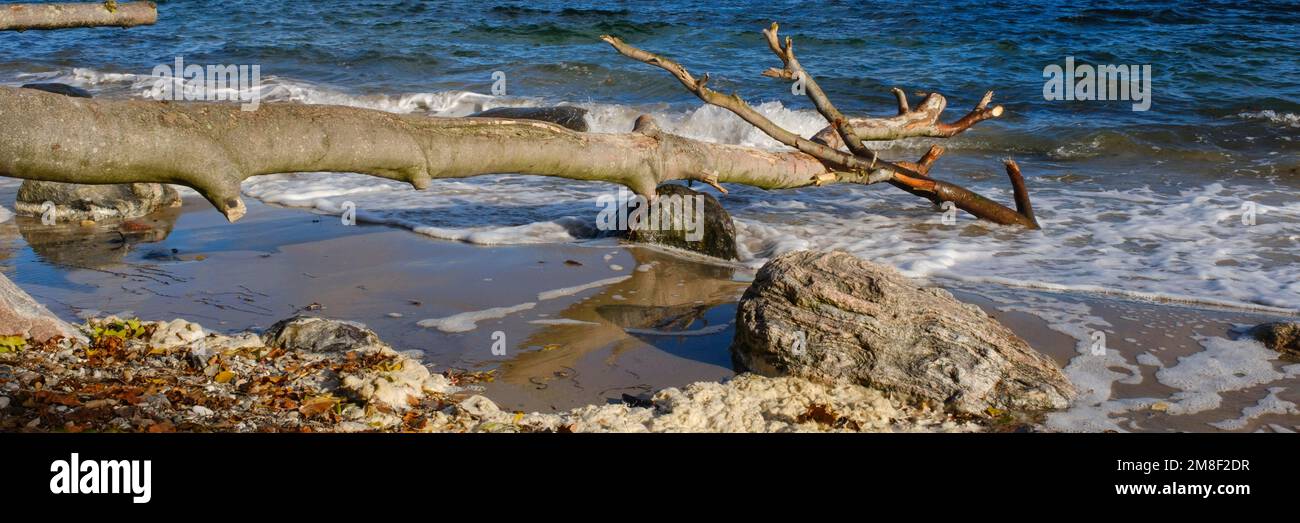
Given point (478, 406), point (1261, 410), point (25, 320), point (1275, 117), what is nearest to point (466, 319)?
point (478, 406)

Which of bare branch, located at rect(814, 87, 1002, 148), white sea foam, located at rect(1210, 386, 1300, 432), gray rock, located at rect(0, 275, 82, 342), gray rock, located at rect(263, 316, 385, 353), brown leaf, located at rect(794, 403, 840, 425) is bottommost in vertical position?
white sea foam, located at rect(1210, 386, 1300, 432)

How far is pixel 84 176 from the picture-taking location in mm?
3674

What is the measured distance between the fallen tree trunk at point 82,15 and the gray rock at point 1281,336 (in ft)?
17.2

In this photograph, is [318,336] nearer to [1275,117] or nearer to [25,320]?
[25,320]

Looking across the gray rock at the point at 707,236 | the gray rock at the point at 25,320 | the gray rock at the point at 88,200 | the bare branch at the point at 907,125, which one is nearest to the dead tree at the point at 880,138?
the bare branch at the point at 907,125

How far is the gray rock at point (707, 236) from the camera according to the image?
6.77 metres

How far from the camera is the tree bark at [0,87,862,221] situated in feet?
11.6

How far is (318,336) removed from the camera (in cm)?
450

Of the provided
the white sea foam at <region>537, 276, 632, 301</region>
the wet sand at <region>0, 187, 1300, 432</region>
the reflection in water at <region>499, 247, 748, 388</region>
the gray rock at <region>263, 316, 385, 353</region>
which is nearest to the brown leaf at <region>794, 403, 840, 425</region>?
the wet sand at <region>0, 187, 1300, 432</region>

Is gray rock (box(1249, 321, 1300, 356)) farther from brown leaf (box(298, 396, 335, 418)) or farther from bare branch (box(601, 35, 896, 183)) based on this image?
brown leaf (box(298, 396, 335, 418))

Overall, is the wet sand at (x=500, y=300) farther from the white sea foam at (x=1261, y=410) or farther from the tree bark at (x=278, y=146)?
the tree bark at (x=278, y=146)

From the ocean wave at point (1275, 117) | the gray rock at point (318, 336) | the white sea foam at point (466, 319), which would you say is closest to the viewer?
the gray rock at point (318, 336)

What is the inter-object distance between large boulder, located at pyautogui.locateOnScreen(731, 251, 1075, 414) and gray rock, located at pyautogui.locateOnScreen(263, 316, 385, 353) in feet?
5.56
